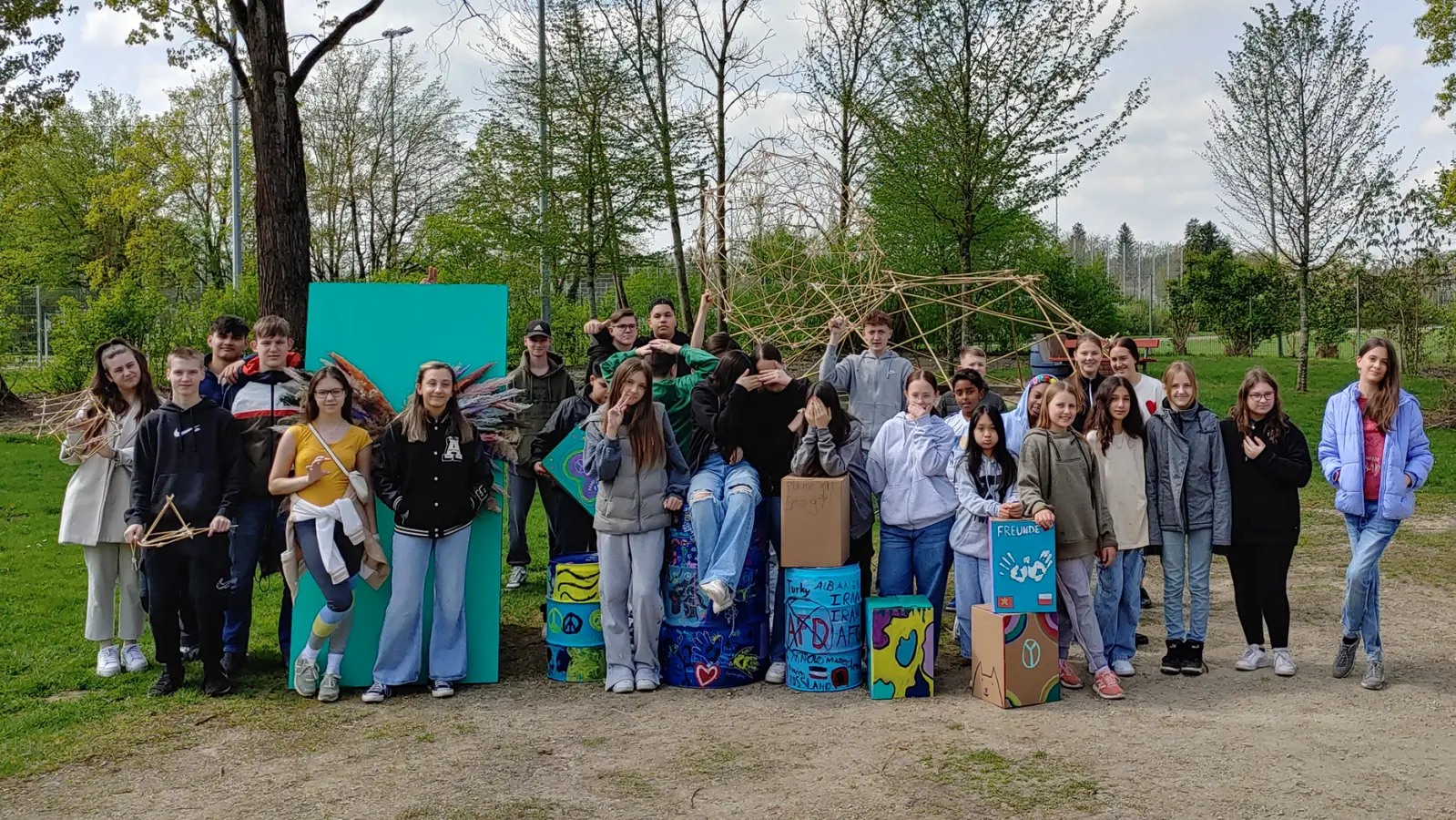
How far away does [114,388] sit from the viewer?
546 centimetres

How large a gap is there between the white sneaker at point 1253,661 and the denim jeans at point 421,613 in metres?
4.06

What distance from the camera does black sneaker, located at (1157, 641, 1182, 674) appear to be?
547 cm

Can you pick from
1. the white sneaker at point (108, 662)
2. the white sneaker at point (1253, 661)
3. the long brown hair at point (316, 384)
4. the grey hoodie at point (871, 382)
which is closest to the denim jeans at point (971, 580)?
the grey hoodie at point (871, 382)

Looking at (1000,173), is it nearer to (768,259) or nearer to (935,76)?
(935,76)

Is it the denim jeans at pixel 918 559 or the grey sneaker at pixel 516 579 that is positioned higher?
the denim jeans at pixel 918 559

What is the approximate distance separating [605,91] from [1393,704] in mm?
11561

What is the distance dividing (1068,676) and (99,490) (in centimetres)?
505

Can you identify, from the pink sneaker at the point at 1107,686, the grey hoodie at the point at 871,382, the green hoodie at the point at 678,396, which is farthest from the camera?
the grey hoodie at the point at 871,382

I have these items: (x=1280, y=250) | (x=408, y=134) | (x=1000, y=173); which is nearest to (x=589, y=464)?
(x=1000, y=173)

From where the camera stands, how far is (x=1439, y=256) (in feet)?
64.6

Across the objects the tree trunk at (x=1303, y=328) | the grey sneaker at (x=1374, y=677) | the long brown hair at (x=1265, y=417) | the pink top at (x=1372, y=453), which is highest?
the tree trunk at (x=1303, y=328)

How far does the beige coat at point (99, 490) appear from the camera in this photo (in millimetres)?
5355

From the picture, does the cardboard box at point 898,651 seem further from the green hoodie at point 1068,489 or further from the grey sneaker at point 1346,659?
the grey sneaker at point 1346,659

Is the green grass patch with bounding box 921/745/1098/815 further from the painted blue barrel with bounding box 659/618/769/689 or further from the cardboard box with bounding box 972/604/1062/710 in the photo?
the painted blue barrel with bounding box 659/618/769/689
